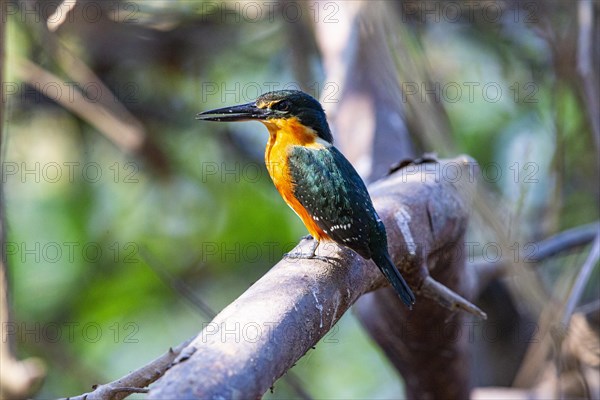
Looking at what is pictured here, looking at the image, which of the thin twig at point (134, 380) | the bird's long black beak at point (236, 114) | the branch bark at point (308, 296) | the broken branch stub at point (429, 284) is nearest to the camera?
the branch bark at point (308, 296)

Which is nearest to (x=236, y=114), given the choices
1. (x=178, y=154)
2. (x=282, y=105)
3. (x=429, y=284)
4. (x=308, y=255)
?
(x=282, y=105)

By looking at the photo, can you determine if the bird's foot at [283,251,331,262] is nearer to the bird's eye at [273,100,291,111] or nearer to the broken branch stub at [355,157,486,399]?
the broken branch stub at [355,157,486,399]

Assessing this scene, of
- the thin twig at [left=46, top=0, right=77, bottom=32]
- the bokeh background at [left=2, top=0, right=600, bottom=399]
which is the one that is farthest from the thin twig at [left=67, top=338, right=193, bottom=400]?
the bokeh background at [left=2, top=0, right=600, bottom=399]

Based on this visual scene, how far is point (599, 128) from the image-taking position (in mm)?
2947

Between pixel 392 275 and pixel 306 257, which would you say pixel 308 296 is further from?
pixel 392 275

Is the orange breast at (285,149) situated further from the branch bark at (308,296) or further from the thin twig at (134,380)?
the thin twig at (134,380)

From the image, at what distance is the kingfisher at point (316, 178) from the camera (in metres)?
2.07

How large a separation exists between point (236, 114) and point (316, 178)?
30 centimetres

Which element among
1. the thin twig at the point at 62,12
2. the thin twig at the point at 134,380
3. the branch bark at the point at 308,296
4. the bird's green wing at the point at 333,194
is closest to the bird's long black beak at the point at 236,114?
the bird's green wing at the point at 333,194

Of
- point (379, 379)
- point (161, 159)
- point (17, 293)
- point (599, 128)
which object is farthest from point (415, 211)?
point (379, 379)

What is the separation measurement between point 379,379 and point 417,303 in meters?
2.76

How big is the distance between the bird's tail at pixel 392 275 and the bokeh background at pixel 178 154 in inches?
84.5

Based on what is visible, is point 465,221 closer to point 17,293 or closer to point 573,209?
point 573,209

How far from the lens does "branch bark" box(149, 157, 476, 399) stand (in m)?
1.27
